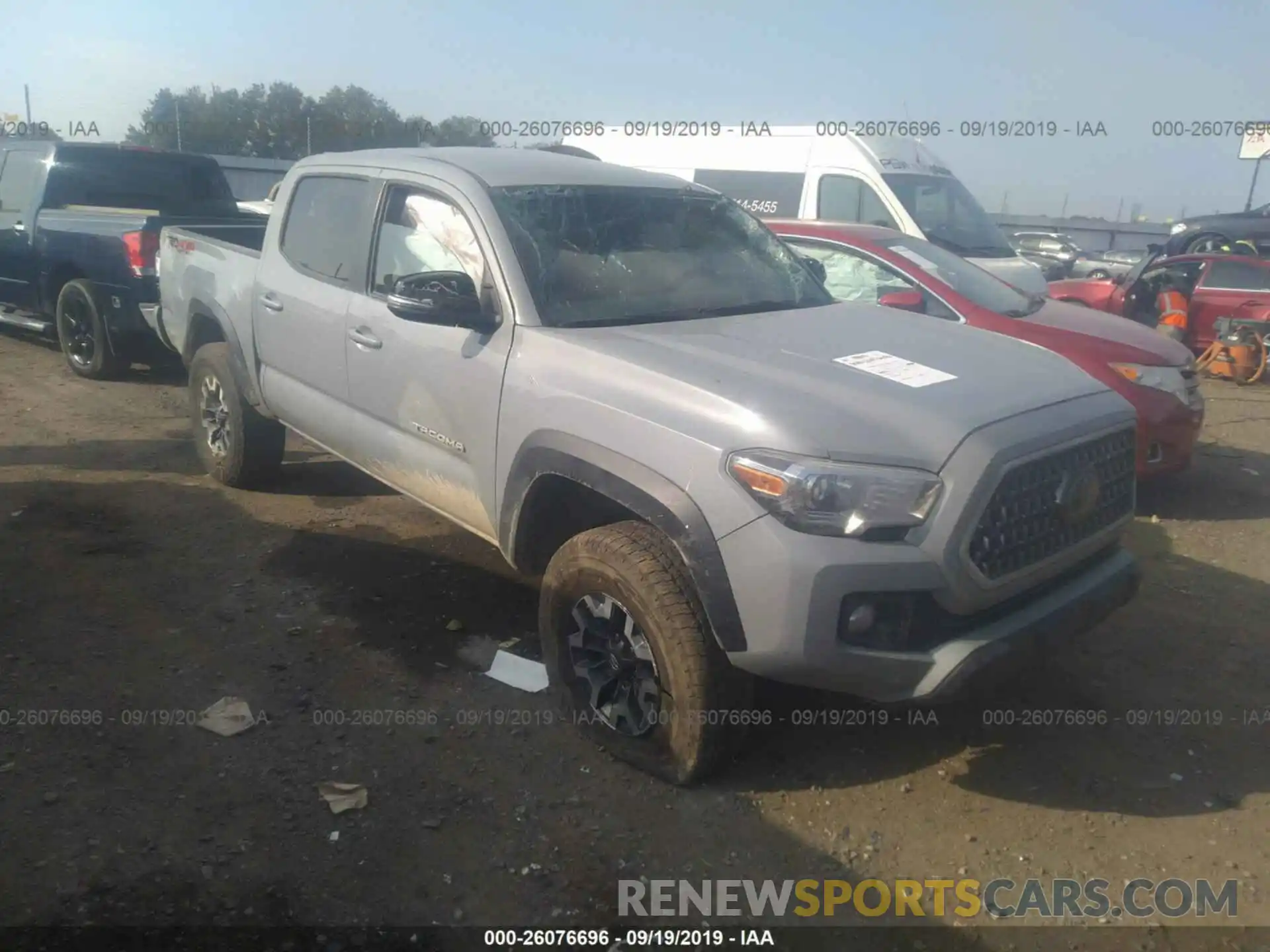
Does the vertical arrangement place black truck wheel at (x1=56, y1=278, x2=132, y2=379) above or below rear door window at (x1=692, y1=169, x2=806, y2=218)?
below

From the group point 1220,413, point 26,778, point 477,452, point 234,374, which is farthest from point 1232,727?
point 1220,413

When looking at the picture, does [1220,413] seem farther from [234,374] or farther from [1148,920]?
[234,374]

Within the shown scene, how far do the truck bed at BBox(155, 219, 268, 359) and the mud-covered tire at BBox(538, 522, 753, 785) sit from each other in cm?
281

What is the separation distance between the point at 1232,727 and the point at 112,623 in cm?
445

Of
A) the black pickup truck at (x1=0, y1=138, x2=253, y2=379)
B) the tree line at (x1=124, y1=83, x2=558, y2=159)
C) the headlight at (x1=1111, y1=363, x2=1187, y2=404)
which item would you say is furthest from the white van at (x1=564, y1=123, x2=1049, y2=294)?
the tree line at (x1=124, y1=83, x2=558, y2=159)

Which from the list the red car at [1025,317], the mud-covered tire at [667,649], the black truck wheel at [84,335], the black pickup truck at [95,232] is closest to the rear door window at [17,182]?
the black pickup truck at [95,232]

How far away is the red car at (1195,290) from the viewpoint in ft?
38.3

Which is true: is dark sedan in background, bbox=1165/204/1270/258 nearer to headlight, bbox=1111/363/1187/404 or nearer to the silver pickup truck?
headlight, bbox=1111/363/1187/404

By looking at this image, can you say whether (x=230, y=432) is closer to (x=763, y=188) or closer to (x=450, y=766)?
(x=450, y=766)

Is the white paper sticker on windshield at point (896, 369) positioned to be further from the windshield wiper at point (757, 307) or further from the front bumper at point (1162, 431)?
the front bumper at point (1162, 431)

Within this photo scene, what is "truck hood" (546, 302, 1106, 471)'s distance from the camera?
9.12 ft

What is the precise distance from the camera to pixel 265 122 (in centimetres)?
3447

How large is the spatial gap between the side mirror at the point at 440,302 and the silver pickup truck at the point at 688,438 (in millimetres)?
13

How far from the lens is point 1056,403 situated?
3.12 m
